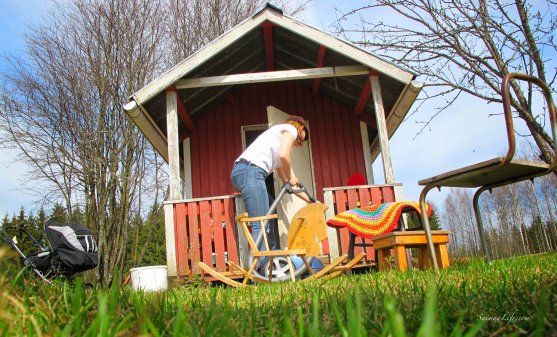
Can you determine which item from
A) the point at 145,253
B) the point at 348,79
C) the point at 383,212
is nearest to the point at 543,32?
the point at 348,79

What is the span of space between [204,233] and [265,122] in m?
3.19

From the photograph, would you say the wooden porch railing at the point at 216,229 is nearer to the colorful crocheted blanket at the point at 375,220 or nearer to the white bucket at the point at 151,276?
the white bucket at the point at 151,276

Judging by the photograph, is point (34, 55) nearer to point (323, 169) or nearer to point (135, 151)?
point (135, 151)

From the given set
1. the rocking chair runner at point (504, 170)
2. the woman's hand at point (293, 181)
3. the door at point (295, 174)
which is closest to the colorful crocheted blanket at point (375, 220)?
the woman's hand at point (293, 181)

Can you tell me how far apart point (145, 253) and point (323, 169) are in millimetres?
10300

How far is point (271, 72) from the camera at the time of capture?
23.8 ft

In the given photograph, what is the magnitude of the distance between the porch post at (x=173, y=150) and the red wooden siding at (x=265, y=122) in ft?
6.49

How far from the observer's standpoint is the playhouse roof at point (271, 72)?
700 cm

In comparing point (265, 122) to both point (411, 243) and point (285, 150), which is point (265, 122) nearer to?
point (285, 150)

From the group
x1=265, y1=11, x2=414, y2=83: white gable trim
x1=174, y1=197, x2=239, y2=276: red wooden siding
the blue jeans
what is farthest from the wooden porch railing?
x1=265, y1=11, x2=414, y2=83: white gable trim

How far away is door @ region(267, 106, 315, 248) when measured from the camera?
752 centimetres

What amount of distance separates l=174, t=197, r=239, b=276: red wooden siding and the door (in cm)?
99

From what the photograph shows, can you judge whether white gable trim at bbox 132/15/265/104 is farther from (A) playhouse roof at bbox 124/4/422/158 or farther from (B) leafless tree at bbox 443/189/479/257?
(B) leafless tree at bbox 443/189/479/257

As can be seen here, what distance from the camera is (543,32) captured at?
22.0 ft
